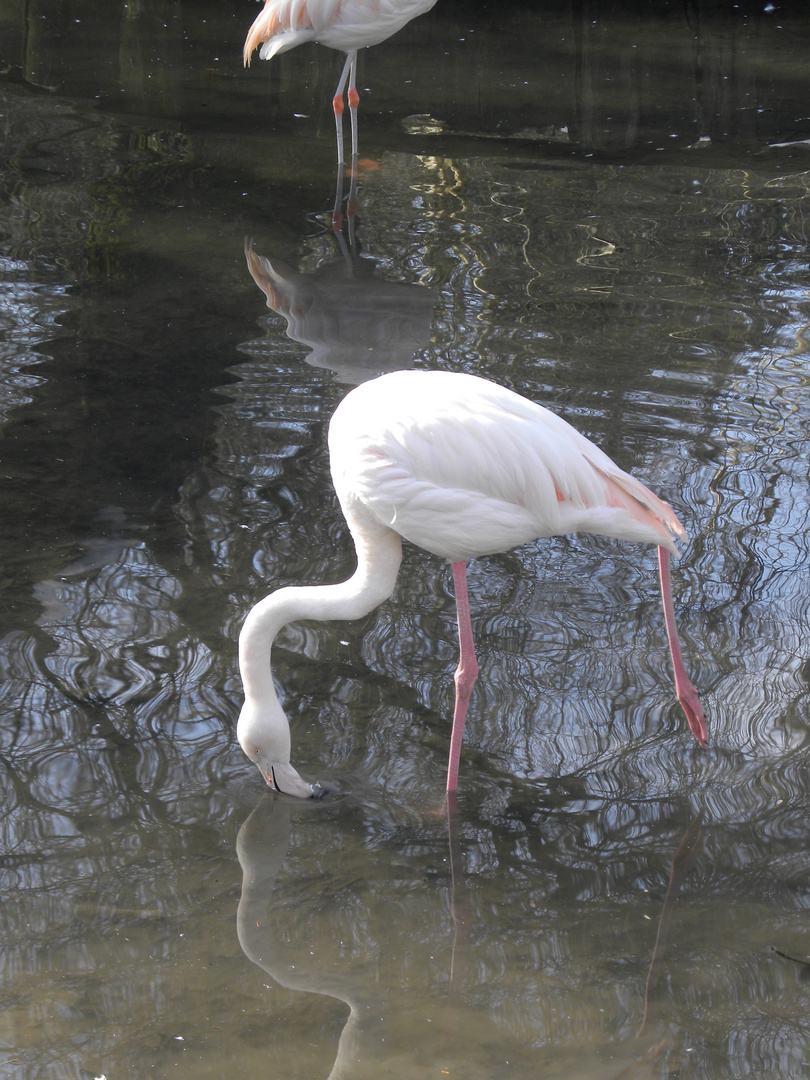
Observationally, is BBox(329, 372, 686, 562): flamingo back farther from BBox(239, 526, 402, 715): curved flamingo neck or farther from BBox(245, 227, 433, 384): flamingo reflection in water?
BBox(245, 227, 433, 384): flamingo reflection in water

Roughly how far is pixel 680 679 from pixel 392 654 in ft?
3.22

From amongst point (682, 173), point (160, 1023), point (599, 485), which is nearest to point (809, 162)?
point (682, 173)

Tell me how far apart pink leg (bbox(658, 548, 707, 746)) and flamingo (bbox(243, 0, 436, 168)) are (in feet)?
18.7

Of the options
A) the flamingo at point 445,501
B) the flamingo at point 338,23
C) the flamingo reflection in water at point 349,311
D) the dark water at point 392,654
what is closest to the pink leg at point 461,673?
the flamingo at point 445,501

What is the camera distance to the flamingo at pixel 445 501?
9.79 feet

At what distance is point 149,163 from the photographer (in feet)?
26.7

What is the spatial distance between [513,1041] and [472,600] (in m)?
1.76

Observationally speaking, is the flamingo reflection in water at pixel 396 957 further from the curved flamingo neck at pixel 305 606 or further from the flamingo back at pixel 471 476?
the flamingo back at pixel 471 476

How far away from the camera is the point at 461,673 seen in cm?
321

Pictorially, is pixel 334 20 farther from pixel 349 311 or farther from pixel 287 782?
pixel 287 782

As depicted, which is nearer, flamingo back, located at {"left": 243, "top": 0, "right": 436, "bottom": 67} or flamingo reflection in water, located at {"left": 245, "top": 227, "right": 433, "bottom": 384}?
flamingo reflection in water, located at {"left": 245, "top": 227, "right": 433, "bottom": 384}

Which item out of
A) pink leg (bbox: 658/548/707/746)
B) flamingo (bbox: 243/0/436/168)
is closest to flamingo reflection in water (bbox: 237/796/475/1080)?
pink leg (bbox: 658/548/707/746)

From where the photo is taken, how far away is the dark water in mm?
2490

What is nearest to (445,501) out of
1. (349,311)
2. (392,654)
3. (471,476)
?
(471,476)
